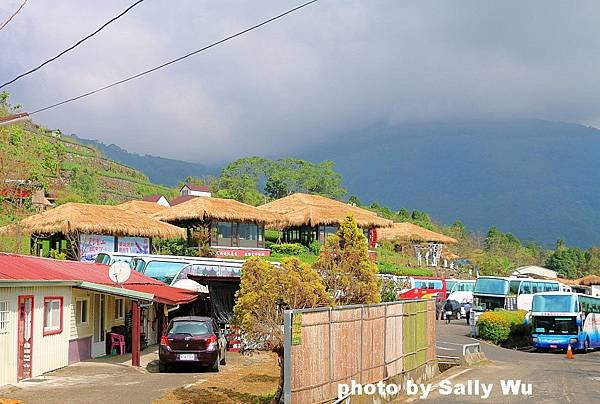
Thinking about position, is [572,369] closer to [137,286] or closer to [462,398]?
[462,398]

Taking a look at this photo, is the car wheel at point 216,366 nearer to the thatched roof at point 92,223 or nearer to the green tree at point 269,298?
the green tree at point 269,298

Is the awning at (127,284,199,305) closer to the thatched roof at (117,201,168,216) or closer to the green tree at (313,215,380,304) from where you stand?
the green tree at (313,215,380,304)

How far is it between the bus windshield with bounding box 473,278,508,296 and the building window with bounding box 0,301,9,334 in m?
38.0

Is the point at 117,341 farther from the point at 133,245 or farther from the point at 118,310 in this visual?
the point at 133,245

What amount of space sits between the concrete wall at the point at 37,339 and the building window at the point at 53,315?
0.14m

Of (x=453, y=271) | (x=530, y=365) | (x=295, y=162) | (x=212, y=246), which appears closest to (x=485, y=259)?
(x=453, y=271)

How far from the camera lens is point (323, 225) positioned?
58.6m

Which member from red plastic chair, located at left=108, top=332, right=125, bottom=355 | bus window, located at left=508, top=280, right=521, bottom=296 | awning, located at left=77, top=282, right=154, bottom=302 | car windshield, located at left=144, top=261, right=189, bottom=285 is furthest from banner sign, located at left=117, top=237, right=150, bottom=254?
bus window, located at left=508, top=280, right=521, bottom=296

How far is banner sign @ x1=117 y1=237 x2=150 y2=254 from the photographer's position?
44875mm

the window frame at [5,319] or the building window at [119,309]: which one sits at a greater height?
the window frame at [5,319]

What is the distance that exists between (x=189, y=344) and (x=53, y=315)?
3920 millimetres

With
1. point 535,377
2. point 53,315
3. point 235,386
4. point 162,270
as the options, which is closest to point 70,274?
point 53,315

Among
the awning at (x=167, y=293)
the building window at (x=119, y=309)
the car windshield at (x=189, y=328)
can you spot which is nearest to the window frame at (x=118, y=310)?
the building window at (x=119, y=309)

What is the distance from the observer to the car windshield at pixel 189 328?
22859 mm
